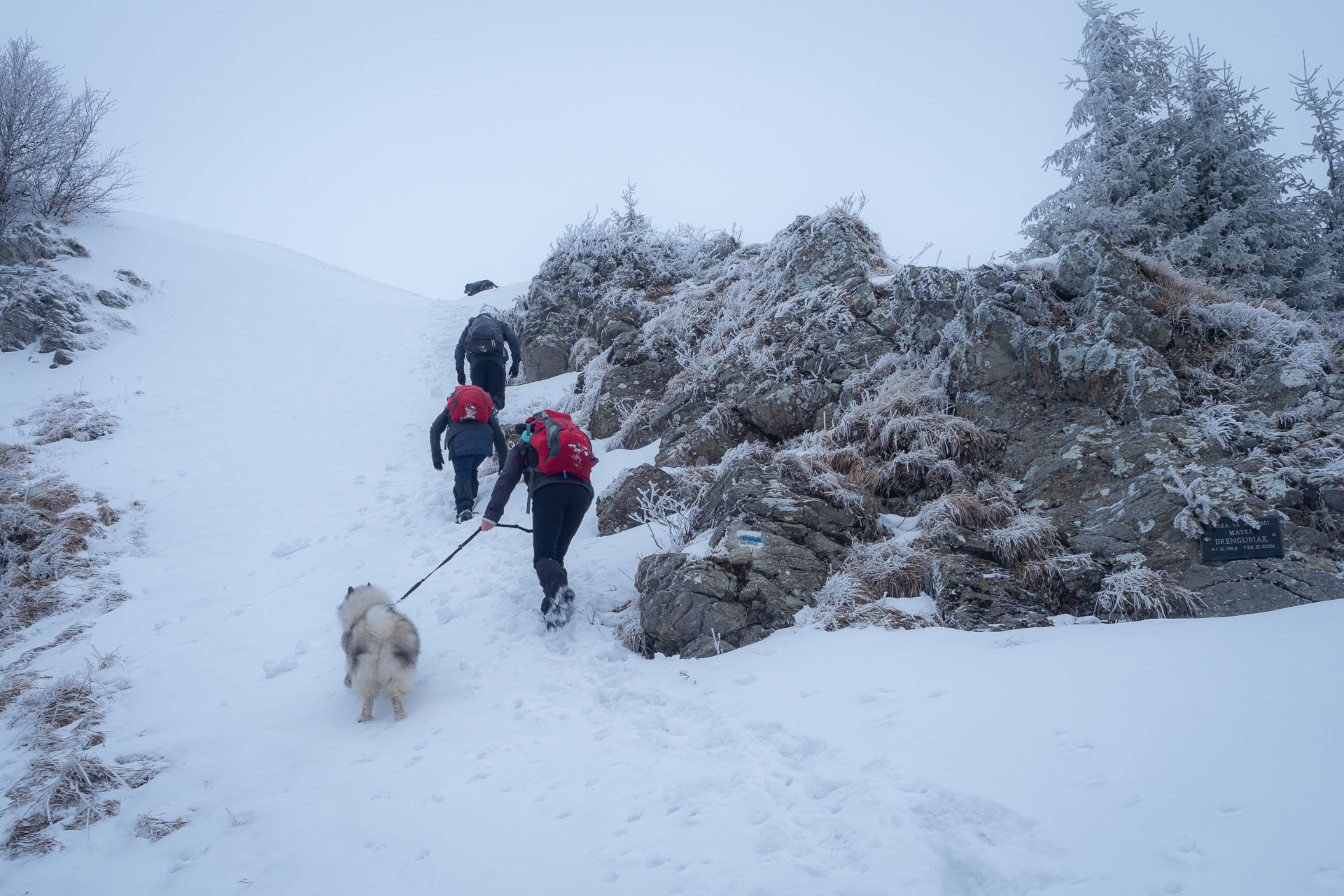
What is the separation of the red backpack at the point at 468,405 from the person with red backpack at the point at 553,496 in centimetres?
271

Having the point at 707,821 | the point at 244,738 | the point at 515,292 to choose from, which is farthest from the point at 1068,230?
the point at 515,292

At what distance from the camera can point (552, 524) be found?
5.30 metres

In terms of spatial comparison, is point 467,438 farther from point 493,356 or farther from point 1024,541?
point 1024,541

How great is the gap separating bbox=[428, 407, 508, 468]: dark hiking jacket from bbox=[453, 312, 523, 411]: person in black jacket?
1.75 metres

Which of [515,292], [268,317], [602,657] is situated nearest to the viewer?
[602,657]

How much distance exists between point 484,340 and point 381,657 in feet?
21.1

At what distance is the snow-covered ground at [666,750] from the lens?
213 cm

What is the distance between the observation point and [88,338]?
1224 cm

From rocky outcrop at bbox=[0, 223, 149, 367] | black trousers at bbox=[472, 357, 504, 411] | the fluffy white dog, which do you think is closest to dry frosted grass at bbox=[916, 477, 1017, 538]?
the fluffy white dog

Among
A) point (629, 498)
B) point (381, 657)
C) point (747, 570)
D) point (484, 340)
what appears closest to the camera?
point (381, 657)

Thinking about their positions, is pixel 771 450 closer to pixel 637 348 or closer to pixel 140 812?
pixel 637 348

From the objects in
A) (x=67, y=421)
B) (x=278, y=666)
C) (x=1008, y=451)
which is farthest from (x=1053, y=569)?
(x=67, y=421)

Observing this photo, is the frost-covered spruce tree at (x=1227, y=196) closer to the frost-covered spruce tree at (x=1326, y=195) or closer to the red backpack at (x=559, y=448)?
the frost-covered spruce tree at (x=1326, y=195)

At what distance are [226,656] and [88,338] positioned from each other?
447 inches
